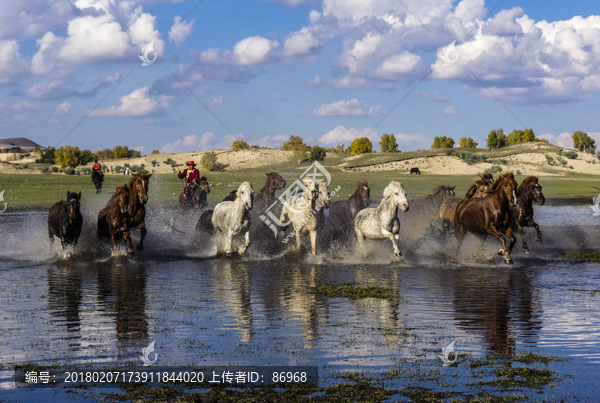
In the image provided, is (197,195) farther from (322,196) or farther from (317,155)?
(317,155)

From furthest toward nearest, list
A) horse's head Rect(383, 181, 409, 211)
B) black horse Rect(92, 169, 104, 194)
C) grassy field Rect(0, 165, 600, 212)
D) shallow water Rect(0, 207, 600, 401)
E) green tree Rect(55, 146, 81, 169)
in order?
1. green tree Rect(55, 146, 81, 169)
2. black horse Rect(92, 169, 104, 194)
3. grassy field Rect(0, 165, 600, 212)
4. horse's head Rect(383, 181, 409, 211)
5. shallow water Rect(0, 207, 600, 401)

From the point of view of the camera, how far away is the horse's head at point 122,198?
17.7 m

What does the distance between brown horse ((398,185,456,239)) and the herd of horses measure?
0.66 metres

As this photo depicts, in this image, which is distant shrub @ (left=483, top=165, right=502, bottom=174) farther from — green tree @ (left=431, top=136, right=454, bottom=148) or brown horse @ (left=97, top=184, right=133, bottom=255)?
green tree @ (left=431, top=136, right=454, bottom=148)

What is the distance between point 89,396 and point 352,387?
8.79 ft

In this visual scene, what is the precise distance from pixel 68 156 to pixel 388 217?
3623 inches

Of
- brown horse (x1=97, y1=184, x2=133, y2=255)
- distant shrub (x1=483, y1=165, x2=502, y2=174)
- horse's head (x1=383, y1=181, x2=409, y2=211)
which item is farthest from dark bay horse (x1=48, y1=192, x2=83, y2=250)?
distant shrub (x1=483, y1=165, x2=502, y2=174)

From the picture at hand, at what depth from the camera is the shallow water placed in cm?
830

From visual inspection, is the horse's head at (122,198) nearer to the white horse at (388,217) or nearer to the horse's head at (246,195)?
the horse's head at (246,195)

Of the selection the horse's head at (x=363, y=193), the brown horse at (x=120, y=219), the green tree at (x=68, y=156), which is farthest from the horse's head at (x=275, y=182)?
the green tree at (x=68, y=156)

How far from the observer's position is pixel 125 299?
12.0 m

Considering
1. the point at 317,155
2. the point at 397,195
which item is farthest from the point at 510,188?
the point at 317,155

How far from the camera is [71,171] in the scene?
229 ft
